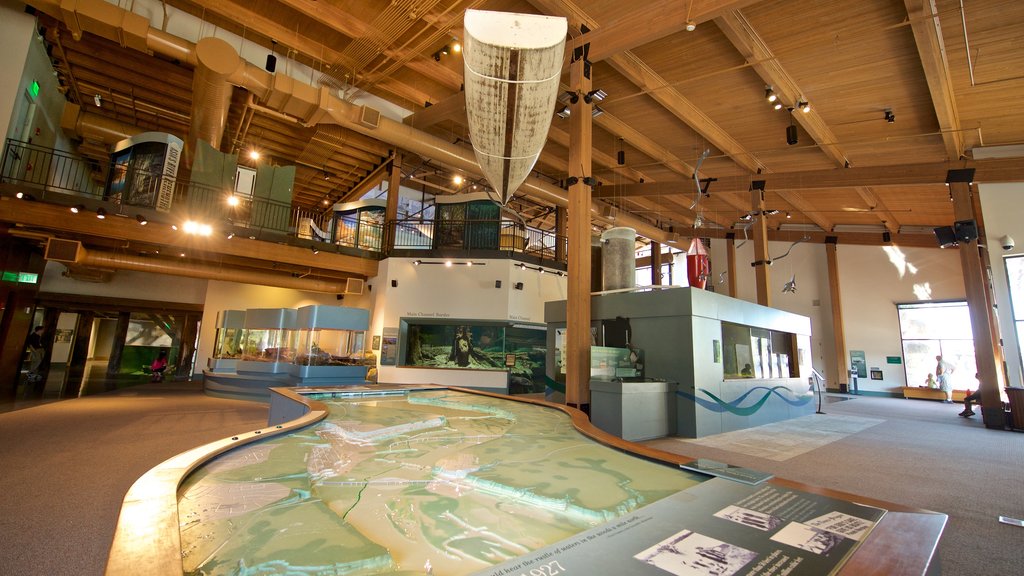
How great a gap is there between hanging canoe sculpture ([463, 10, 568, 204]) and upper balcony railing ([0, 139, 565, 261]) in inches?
290

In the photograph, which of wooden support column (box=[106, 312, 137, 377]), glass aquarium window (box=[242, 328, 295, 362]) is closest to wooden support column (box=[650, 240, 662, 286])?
glass aquarium window (box=[242, 328, 295, 362])

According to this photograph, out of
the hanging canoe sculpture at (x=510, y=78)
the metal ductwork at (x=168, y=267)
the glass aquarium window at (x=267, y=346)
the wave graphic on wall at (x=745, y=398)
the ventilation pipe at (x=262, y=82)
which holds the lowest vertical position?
the wave graphic on wall at (x=745, y=398)

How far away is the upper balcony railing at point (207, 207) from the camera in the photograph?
7.89m

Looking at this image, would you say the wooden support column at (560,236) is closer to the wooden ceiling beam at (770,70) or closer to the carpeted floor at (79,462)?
the wooden ceiling beam at (770,70)

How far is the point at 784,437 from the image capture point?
641 cm

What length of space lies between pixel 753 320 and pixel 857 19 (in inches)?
206

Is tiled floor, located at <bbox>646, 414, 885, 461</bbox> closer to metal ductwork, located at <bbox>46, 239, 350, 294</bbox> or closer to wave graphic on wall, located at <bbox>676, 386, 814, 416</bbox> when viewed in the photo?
wave graphic on wall, located at <bbox>676, 386, 814, 416</bbox>

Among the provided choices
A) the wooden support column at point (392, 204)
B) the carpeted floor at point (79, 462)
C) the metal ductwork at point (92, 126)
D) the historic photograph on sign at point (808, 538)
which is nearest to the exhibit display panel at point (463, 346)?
the wooden support column at point (392, 204)

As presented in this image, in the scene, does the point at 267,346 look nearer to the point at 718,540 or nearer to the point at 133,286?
the point at 133,286

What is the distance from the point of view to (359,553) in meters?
1.26

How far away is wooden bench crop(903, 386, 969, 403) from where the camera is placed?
1343 cm

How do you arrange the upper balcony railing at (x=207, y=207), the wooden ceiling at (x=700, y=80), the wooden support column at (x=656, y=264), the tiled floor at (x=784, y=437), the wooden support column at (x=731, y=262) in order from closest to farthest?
the tiled floor at (x=784, y=437) → the wooden ceiling at (x=700, y=80) → the upper balcony railing at (x=207, y=207) → the wooden support column at (x=731, y=262) → the wooden support column at (x=656, y=264)

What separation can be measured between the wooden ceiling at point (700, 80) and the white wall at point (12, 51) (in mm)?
553

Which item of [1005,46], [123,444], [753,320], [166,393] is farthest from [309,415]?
[1005,46]
